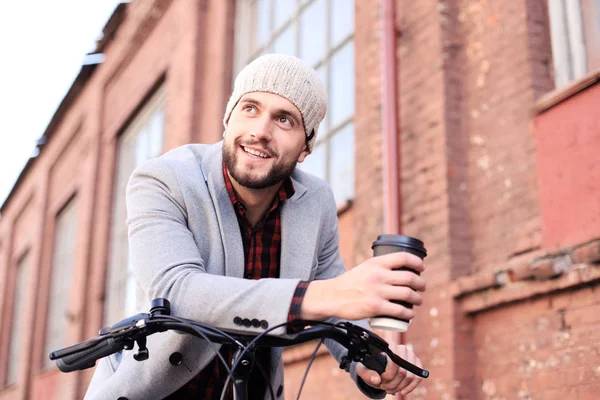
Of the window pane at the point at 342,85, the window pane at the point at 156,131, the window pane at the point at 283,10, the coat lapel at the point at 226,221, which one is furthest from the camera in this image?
the window pane at the point at 156,131

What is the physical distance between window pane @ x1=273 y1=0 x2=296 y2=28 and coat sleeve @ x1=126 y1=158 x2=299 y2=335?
615 centimetres

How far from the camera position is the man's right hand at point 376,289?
1641 millimetres

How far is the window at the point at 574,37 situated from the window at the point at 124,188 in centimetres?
711

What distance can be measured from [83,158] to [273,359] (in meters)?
13.0

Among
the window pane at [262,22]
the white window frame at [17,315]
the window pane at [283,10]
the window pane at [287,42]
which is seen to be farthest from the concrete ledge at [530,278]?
the white window frame at [17,315]

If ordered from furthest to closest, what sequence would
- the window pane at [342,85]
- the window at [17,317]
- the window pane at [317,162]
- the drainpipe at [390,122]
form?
the window at [17,317]
the window pane at [317,162]
the window pane at [342,85]
the drainpipe at [390,122]

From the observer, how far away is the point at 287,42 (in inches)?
313

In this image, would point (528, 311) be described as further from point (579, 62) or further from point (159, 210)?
point (159, 210)

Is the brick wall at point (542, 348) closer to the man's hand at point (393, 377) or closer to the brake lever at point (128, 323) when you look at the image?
the man's hand at point (393, 377)

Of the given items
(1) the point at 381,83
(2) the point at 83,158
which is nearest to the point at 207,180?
(1) the point at 381,83

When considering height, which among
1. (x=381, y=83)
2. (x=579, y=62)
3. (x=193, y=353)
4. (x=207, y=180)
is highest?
(x=381, y=83)

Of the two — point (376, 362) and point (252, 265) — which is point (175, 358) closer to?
point (252, 265)

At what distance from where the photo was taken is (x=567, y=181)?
4070mm

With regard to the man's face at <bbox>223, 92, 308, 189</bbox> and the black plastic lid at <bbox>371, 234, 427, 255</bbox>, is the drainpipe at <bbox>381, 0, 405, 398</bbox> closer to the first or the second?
the man's face at <bbox>223, 92, 308, 189</bbox>
